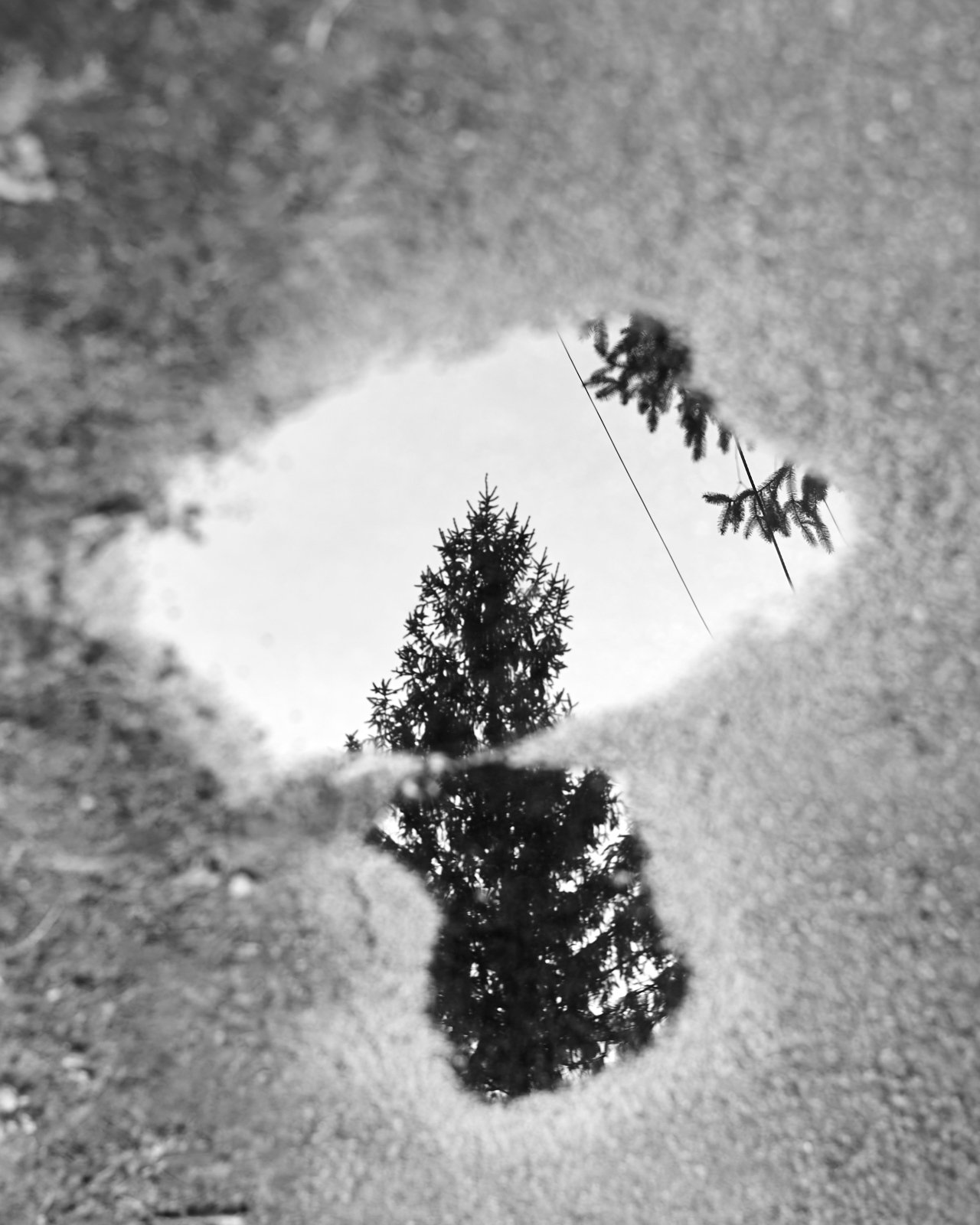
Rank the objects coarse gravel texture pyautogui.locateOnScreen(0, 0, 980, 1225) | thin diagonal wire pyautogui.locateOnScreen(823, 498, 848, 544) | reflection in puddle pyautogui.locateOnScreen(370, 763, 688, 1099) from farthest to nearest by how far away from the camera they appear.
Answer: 1. reflection in puddle pyautogui.locateOnScreen(370, 763, 688, 1099)
2. thin diagonal wire pyautogui.locateOnScreen(823, 498, 848, 544)
3. coarse gravel texture pyautogui.locateOnScreen(0, 0, 980, 1225)

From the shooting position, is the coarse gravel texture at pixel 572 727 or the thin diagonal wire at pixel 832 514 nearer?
the coarse gravel texture at pixel 572 727

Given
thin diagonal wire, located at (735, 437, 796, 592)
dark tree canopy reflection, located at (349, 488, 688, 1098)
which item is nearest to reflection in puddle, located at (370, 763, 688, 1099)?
dark tree canopy reflection, located at (349, 488, 688, 1098)

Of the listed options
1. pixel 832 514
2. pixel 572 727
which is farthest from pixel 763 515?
pixel 572 727

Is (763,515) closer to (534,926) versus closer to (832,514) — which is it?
(832,514)

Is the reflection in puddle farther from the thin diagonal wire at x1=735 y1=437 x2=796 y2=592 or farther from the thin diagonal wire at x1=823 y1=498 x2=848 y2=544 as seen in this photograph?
the thin diagonal wire at x1=823 y1=498 x2=848 y2=544

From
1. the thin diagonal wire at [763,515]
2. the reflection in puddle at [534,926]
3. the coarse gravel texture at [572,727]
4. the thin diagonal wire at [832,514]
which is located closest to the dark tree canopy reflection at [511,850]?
the reflection in puddle at [534,926]

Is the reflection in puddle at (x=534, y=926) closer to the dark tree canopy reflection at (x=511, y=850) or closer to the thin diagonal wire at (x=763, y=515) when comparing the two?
the dark tree canopy reflection at (x=511, y=850)
